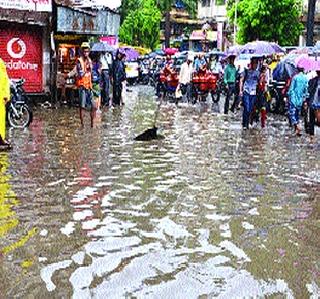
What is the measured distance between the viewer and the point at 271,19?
40156 mm

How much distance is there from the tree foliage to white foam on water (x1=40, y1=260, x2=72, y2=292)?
55825 mm

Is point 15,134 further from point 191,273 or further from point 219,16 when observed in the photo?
point 219,16

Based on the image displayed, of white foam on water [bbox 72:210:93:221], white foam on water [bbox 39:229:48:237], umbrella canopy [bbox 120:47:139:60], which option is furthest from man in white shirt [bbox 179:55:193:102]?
white foam on water [bbox 39:229:48:237]

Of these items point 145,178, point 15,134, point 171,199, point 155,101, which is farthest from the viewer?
point 155,101

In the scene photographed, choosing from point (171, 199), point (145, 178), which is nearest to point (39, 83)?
point (145, 178)

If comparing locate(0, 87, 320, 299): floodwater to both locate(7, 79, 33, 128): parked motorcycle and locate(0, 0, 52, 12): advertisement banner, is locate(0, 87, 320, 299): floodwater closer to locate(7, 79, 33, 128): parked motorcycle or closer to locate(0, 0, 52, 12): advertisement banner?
locate(7, 79, 33, 128): parked motorcycle

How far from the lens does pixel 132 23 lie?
62.3m

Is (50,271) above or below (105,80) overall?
below

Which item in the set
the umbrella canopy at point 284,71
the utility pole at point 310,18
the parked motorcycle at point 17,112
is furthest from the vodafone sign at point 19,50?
the utility pole at point 310,18

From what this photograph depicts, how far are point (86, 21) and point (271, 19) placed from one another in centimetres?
1708

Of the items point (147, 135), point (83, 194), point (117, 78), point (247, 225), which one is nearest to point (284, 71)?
point (117, 78)

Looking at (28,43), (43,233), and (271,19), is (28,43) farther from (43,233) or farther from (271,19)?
(271,19)

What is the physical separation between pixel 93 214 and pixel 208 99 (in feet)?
76.1

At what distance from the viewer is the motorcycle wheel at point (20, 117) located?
54.7 feet
